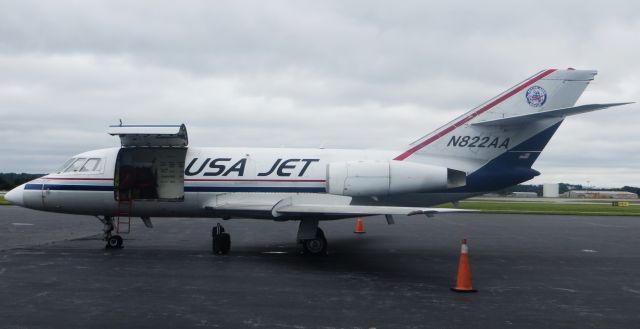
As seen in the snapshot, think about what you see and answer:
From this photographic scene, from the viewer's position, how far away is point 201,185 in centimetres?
1495

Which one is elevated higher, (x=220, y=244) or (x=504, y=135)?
(x=504, y=135)

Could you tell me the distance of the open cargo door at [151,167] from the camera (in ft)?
49.3

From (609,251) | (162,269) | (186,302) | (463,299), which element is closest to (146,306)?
(186,302)

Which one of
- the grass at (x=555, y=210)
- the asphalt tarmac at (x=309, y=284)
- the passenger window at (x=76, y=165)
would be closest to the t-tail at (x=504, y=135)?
the asphalt tarmac at (x=309, y=284)

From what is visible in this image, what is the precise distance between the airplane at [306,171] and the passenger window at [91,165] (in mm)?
30

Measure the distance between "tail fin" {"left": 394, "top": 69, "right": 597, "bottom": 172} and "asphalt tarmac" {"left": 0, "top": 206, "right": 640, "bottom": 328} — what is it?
2.79 metres

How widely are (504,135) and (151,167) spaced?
10.2 meters

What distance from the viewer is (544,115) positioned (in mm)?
13125

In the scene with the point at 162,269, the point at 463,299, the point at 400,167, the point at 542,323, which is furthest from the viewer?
the point at 400,167

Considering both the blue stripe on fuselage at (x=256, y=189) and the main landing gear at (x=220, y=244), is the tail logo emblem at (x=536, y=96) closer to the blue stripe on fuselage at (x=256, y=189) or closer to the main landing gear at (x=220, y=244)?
the blue stripe on fuselage at (x=256, y=189)

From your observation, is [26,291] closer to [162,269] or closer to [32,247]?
[162,269]

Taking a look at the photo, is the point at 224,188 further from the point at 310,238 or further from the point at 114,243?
the point at 114,243

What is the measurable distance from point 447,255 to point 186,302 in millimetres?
Answer: 8542

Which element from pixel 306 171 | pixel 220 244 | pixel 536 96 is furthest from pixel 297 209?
pixel 536 96
